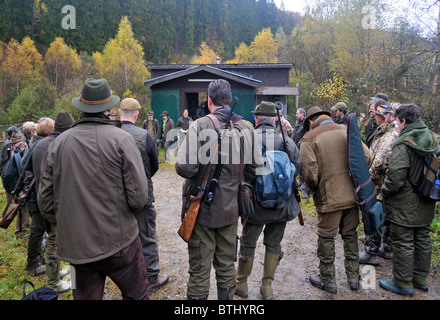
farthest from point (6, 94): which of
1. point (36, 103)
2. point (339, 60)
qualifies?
point (339, 60)

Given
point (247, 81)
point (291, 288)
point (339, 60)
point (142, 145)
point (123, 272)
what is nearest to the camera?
point (123, 272)

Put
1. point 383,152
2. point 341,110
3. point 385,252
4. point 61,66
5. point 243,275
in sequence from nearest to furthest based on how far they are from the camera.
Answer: point 243,275 < point 383,152 < point 385,252 < point 341,110 < point 61,66

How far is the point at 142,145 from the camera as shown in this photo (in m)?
3.26

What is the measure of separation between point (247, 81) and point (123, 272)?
11.6 metres

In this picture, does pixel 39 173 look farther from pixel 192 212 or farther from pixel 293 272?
pixel 293 272

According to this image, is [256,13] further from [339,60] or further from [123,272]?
[123,272]

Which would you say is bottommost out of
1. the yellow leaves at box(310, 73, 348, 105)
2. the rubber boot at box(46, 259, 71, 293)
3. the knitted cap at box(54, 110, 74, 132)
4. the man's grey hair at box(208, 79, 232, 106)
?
the rubber boot at box(46, 259, 71, 293)

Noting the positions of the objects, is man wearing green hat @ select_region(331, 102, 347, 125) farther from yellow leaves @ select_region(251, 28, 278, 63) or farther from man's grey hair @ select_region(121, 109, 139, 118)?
yellow leaves @ select_region(251, 28, 278, 63)

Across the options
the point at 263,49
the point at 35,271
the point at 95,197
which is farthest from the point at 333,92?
the point at 263,49

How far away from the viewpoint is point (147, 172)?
3361 mm

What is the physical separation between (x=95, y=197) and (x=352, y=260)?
9.79 feet

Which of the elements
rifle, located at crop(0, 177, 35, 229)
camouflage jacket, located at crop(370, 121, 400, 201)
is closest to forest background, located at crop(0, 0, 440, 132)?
camouflage jacket, located at crop(370, 121, 400, 201)

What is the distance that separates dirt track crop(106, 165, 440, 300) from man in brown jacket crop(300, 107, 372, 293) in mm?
228

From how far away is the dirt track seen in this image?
338 centimetres
